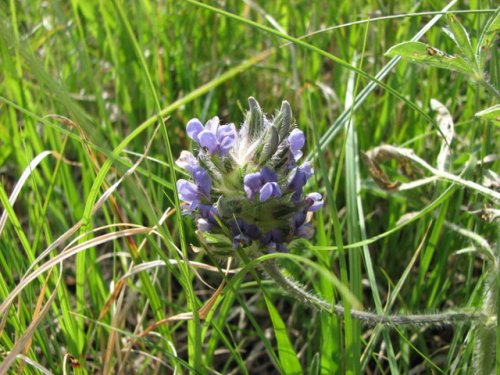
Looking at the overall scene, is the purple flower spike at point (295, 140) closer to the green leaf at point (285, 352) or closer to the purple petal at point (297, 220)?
the purple petal at point (297, 220)

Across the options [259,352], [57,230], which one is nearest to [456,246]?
[259,352]

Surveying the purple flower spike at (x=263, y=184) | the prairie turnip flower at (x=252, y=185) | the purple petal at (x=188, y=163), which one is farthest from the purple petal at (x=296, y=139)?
the purple petal at (x=188, y=163)

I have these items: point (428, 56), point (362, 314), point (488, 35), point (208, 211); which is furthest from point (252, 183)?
point (488, 35)

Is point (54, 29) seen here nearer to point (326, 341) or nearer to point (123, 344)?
point (123, 344)

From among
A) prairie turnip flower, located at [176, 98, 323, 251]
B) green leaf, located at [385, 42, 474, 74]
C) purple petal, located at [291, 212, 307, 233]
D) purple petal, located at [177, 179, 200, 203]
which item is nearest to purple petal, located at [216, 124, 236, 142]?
prairie turnip flower, located at [176, 98, 323, 251]

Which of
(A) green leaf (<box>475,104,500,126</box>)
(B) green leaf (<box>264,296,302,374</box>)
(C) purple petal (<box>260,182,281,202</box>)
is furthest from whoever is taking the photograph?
(B) green leaf (<box>264,296,302,374</box>)

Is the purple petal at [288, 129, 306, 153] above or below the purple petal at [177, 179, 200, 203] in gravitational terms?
above

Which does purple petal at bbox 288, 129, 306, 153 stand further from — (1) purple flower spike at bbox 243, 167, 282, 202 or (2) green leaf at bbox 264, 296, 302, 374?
(2) green leaf at bbox 264, 296, 302, 374
